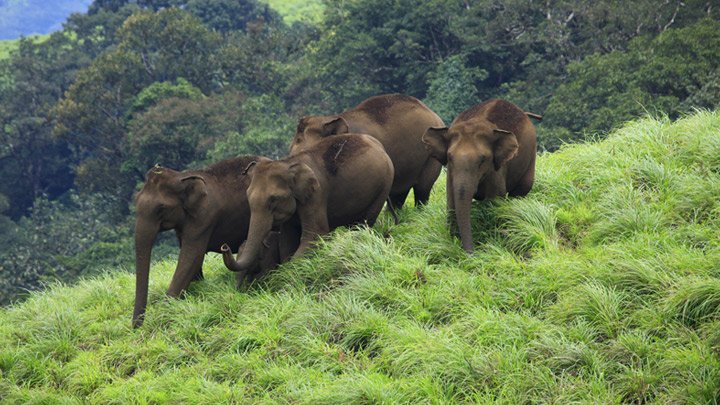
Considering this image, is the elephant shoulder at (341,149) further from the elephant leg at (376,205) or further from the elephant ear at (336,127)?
the elephant ear at (336,127)

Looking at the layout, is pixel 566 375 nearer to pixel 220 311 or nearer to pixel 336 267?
pixel 336 267

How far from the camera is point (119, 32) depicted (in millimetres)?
38844

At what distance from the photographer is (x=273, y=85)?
38.4m

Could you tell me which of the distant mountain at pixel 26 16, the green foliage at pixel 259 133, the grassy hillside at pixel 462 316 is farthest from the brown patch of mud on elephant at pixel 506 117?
the distant mountain at pixel 26 16

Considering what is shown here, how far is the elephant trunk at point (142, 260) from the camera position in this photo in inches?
343

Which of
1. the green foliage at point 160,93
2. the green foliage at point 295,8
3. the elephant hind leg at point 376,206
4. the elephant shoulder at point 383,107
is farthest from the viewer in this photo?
the green foliage at point 295,8

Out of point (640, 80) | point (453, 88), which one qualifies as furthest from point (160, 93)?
point (640, 80)

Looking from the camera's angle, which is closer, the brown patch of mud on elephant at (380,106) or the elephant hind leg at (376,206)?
the elephant hind leg at (376,206)

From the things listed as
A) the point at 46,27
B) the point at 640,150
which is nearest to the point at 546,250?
the point at 640,150

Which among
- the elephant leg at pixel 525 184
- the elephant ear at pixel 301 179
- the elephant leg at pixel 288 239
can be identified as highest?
the elephant ear at pixel 301 179

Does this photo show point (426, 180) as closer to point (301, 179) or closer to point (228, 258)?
point (301, 179)

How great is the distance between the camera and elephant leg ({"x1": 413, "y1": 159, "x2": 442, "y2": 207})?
34.0ft

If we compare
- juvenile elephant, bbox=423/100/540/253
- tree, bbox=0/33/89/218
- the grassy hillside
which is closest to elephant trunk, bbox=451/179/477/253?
juvenile elephant, bbox=423/100/540/253

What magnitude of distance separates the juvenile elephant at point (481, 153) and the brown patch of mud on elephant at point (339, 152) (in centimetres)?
73
